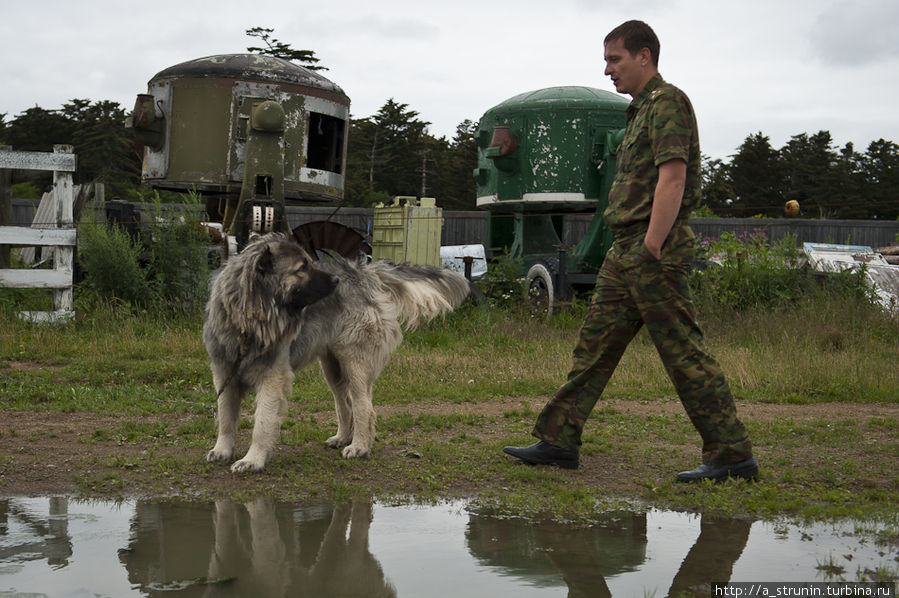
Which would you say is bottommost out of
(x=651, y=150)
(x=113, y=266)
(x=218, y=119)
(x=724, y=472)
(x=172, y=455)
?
(x=172, y=455)

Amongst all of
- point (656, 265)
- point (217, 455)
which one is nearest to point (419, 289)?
point (217, 455)

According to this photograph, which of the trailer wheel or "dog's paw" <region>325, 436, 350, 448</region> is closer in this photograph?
"dog's paw" <region>325, 436, 350, 448</region>

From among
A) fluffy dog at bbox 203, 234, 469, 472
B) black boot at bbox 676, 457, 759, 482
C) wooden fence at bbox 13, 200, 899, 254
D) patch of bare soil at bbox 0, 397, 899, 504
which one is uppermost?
wooden fence at bbox 13, 200, 899, 254

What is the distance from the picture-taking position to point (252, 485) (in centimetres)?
489

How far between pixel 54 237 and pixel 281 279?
23.2 ft

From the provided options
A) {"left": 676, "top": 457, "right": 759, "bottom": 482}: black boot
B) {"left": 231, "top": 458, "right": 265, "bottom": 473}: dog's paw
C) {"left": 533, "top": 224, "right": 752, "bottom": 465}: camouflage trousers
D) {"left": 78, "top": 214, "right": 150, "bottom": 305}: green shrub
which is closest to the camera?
{"left": 533, "top": 224, "right": 752, "bottom": 465}: camouflage trousers

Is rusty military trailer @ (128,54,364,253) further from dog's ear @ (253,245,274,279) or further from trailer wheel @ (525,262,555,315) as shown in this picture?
dog's ear @ (253,245,274,279)

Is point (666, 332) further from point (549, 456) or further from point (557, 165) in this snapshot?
point (557, 165)

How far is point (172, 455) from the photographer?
5512 mm

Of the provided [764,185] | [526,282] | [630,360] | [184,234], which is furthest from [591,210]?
[764,185]

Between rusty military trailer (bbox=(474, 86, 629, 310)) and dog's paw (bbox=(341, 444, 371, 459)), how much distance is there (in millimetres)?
8377

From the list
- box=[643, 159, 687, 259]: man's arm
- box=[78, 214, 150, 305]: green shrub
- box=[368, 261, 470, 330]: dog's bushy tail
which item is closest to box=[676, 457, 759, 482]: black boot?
box=[643, 159, 687, 259]: man's arm

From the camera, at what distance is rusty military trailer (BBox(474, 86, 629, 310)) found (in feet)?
46.5

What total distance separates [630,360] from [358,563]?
6.74 metres
